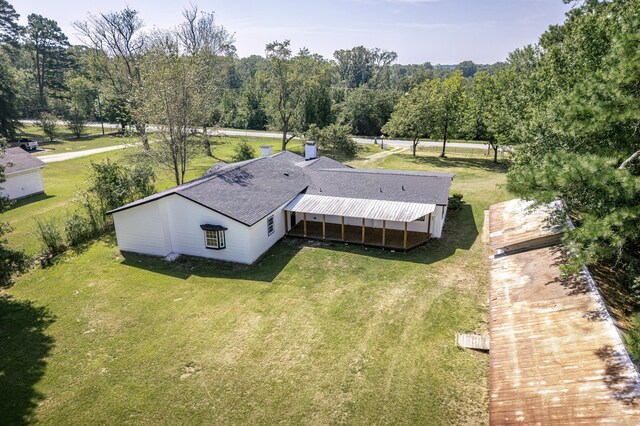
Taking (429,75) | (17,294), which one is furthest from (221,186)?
(429,75)

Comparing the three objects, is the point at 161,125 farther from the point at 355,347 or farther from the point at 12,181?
the point at 355,347

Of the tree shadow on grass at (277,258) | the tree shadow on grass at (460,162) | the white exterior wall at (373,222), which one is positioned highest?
the tree shadow on grass at (460,162)

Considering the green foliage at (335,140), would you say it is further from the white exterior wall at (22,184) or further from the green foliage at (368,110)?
the white exterior wall at (22,184)

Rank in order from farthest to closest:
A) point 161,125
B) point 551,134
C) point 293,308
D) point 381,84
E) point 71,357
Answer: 1. point 381,84
2. point 161,125
3. point 551,134
4. point 293,308
5. point 71,357

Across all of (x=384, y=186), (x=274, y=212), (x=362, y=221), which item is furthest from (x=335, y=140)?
(x=274, y=212)

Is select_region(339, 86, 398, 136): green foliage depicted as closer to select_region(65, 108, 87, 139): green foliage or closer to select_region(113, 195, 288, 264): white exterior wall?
select_region(65, 108, 87, 139): green foliage

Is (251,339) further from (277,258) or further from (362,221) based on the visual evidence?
(362,221)

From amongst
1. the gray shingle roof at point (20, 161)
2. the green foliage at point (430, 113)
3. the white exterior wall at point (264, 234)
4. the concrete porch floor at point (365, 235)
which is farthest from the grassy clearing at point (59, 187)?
the concrete porch floor at point (365, 235)
